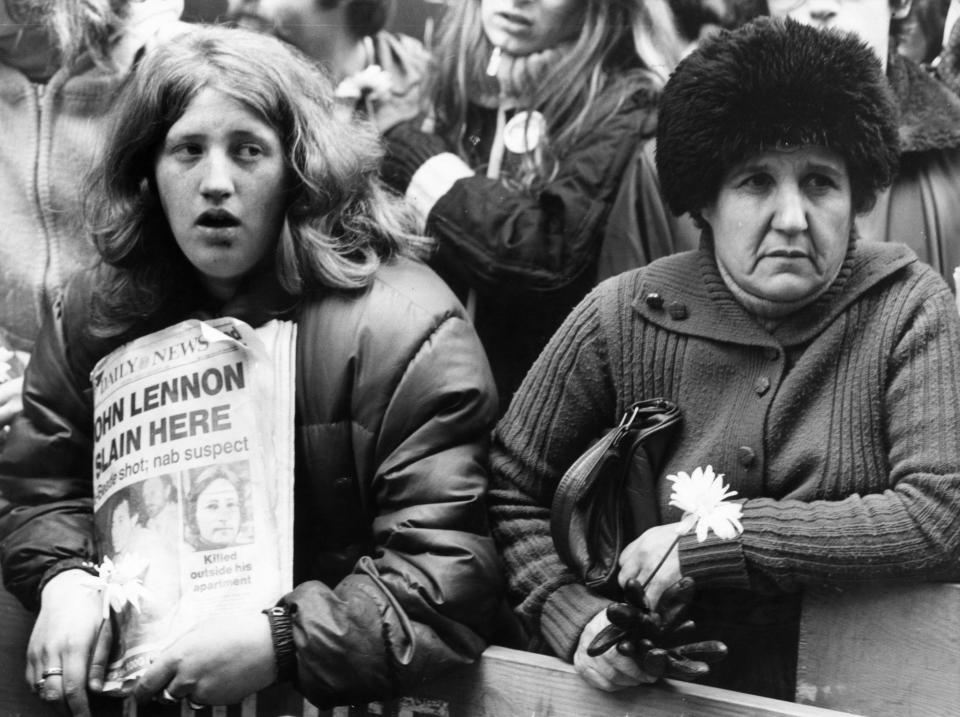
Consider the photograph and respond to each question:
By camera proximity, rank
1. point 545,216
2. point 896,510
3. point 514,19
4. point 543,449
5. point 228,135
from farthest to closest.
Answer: point 514,19 < point 545,216 < point 228,135 < point 543,449 < point 896,510

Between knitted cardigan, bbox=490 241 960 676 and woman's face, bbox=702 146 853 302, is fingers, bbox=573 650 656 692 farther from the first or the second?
woman's face, bbox=702 146 853 302

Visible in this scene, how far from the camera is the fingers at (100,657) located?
293 cm

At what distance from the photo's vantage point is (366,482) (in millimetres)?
2902

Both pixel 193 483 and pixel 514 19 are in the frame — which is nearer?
pixel 193 483

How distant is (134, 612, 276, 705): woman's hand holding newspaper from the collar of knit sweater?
4.25 feet

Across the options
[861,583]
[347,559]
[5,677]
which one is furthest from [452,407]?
[5,677]

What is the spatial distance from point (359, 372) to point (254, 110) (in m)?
0.61

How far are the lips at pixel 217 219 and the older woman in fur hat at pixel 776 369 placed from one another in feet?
2.65

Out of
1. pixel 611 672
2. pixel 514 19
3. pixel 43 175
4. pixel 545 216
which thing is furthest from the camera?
pixel 43 175

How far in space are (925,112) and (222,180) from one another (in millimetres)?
1465

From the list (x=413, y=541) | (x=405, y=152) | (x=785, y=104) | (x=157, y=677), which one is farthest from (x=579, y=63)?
(x=157, y=677)

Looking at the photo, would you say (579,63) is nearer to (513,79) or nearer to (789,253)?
(513,79)

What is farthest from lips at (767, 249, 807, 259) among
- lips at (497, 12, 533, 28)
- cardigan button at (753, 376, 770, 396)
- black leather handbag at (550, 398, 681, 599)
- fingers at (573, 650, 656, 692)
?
lips at (497, 12, 533, 28)

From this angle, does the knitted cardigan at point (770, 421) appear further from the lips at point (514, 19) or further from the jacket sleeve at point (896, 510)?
the lips at point (514, 19)
